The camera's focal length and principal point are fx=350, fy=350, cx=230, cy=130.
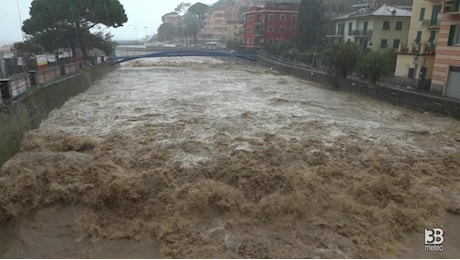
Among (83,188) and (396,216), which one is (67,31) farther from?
(396,216)

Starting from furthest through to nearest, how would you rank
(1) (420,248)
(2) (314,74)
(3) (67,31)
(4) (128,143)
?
(3) (67,31)
(2) (314,74)
(4) (128,143)
(1) (420,248)

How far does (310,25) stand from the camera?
139 feet

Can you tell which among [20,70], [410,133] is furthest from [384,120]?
[20,70]

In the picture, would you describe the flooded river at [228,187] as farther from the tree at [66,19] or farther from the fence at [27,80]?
the tree at [66,19]

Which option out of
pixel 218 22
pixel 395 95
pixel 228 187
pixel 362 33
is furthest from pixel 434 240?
pixel 218 22

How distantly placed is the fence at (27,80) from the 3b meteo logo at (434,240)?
13.5 m

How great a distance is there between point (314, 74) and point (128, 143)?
20.5 m

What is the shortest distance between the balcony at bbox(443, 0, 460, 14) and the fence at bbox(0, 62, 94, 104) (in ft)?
71.2

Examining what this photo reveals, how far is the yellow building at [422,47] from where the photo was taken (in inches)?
875

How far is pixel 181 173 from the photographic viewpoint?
397 inches

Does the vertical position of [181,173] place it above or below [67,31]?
below

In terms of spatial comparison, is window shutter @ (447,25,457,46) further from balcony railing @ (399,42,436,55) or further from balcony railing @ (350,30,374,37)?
balcony railing @ (350,30,374,37)

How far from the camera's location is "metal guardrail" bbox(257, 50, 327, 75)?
3230 centimetres

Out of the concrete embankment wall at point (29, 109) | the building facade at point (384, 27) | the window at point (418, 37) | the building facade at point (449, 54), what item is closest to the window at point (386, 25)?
the building facade at point (384, 27)
